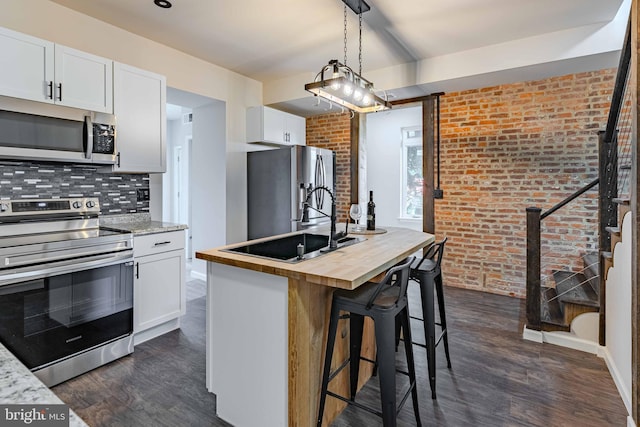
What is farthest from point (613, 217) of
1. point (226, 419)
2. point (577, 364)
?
point (226, 419)

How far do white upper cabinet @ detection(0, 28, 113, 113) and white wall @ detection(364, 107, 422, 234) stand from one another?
13.3ft

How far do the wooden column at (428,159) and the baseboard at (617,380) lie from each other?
214 centimetres

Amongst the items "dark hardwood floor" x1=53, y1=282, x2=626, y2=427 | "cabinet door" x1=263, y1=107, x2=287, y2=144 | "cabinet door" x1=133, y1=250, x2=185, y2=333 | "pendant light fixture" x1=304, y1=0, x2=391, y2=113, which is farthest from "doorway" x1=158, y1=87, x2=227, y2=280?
"pendant light fixture" x1=304, y1=0, x2=391, y2=113

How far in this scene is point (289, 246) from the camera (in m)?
2.42

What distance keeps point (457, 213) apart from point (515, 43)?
197cm

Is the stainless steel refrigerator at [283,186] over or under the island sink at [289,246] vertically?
over

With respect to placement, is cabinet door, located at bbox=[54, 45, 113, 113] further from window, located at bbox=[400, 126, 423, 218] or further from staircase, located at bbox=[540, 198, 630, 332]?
window, located at bbox=[400, 126, 423, 218]

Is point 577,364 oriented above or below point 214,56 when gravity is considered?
below

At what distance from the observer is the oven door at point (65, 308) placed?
2.04 meters

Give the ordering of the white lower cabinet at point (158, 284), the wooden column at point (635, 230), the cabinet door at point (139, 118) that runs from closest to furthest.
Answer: the wooden column at point (635, 230)
the white lower cabinet at point (158, 284)
the cabinet door at point (139, 118)

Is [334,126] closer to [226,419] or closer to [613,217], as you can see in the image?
[613,217]

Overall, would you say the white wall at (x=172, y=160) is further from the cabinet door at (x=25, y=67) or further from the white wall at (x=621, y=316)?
the white wall at (x=621, y=316)

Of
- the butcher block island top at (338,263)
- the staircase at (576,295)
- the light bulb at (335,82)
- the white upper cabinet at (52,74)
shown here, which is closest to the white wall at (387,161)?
the staircase at (576,295)

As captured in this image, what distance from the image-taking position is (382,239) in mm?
2531
